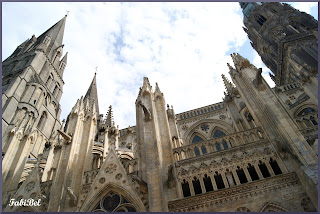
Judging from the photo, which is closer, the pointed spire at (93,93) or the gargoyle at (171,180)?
the gargoyle at (171,180)

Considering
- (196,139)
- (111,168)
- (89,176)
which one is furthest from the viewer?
(196,139)

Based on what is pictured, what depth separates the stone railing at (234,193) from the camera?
8.79 metres

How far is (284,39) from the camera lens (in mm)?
25797

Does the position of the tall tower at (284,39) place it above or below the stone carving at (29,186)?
above

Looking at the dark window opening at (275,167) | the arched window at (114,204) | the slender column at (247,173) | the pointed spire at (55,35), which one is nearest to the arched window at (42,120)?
the pointed spire at (55,35)

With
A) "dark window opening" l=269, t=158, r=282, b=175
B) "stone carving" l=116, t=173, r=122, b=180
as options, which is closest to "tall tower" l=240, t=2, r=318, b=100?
"dark window opening" l=269, t=158, r=282, b=175

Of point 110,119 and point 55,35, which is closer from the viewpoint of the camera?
point 110,119

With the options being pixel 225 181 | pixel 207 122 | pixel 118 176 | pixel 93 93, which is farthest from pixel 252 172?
pixel 93 93

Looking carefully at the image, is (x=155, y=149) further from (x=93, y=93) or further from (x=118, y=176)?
(x=93, y=93)

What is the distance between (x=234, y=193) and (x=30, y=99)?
26.5m

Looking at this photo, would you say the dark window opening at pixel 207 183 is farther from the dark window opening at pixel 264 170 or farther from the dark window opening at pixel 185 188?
the dark window opening at pixel 264 170

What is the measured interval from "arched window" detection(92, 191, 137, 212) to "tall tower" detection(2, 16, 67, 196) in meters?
6.00

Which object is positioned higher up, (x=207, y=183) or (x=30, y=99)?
(x=30, y=99)

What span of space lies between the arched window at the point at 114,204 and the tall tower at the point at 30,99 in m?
6.00
